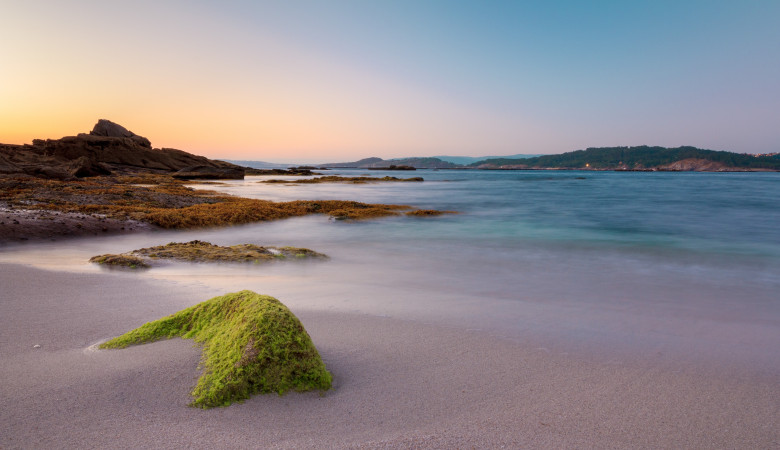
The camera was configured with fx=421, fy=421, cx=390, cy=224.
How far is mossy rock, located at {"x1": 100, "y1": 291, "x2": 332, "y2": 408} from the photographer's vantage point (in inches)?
103

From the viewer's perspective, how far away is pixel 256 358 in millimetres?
2699

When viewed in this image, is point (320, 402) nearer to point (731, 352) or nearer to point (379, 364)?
point (379, 364)

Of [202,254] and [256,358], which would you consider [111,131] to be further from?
[256,358]

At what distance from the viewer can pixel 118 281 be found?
18.5ft

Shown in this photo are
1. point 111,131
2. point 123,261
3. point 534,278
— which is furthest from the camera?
point 111,131

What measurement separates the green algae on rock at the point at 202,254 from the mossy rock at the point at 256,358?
439 centimetres

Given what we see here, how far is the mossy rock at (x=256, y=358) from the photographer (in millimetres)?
2605

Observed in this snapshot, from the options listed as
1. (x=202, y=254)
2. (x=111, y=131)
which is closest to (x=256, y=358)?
(x=202, y=254)

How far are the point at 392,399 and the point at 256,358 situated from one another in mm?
917

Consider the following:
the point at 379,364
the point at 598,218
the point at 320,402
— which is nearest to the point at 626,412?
the point at 379,364

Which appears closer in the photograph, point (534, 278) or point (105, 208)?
point (534, 278)

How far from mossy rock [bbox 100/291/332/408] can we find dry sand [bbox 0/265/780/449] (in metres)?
0.09

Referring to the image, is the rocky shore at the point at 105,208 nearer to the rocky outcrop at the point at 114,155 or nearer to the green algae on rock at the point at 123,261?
the green algae on rock at the point at 123,261

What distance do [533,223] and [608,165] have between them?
184916 millimetres
